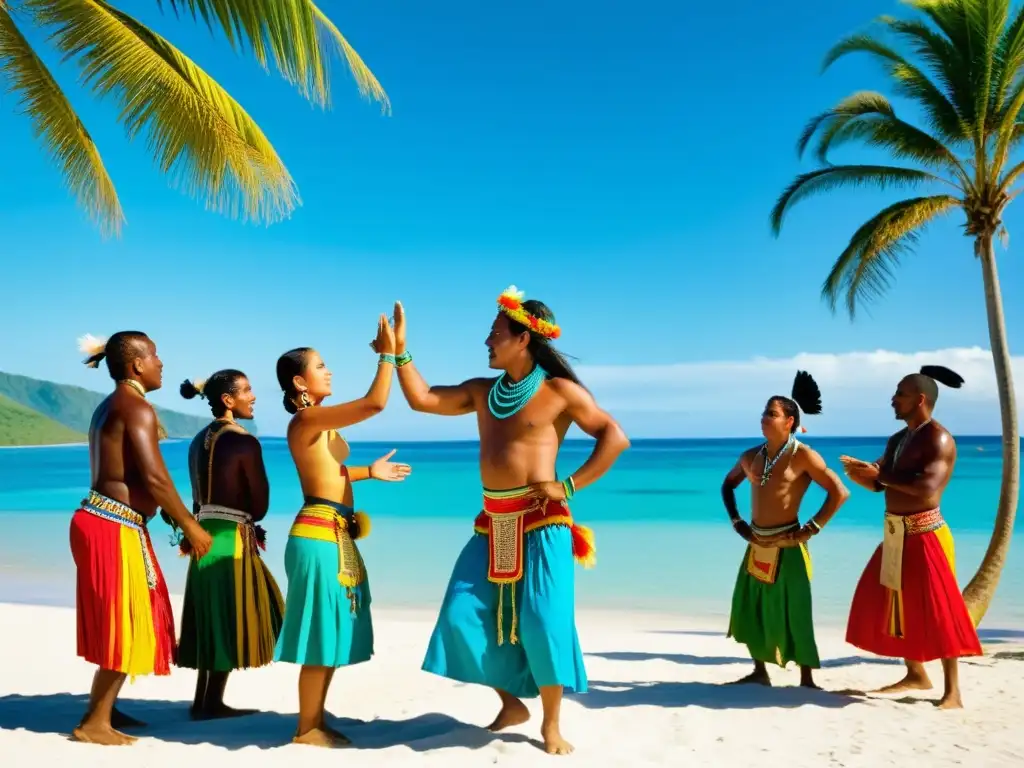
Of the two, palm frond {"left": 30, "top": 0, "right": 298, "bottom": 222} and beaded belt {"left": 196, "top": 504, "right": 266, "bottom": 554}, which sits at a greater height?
palm frond {"left": 30, "top": 0, "right": 298, "bottom": 222}

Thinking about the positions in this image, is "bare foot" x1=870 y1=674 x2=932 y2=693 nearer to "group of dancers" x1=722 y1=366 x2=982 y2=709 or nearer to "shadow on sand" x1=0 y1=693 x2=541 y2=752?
"group of dancers" x1=722 y1=366 x2=982 y2=709

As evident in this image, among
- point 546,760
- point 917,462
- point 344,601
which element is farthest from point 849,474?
point 344,601

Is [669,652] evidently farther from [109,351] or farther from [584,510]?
[584,510]

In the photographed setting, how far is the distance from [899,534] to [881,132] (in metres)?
4.58

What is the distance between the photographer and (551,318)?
4.59 metres

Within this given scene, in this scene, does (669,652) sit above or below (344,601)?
below

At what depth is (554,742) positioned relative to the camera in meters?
4.19

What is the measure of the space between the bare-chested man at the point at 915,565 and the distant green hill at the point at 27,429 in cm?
13401

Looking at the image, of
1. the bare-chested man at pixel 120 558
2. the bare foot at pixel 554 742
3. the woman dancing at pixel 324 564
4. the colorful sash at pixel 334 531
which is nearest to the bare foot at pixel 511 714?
the bare foot at pixel 554 742

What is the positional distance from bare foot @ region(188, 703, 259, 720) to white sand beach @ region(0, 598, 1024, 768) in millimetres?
132

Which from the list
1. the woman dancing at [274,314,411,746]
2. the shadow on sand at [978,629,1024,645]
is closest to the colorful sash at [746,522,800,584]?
the woman dancing at [274,314,411,746]

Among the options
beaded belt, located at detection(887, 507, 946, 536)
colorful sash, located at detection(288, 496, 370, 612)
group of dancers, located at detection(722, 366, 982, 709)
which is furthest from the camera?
beaded belt, located at detection(887, 507, 946, 536)

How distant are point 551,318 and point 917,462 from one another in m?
2.54

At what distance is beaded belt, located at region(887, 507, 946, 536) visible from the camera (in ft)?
18.2
